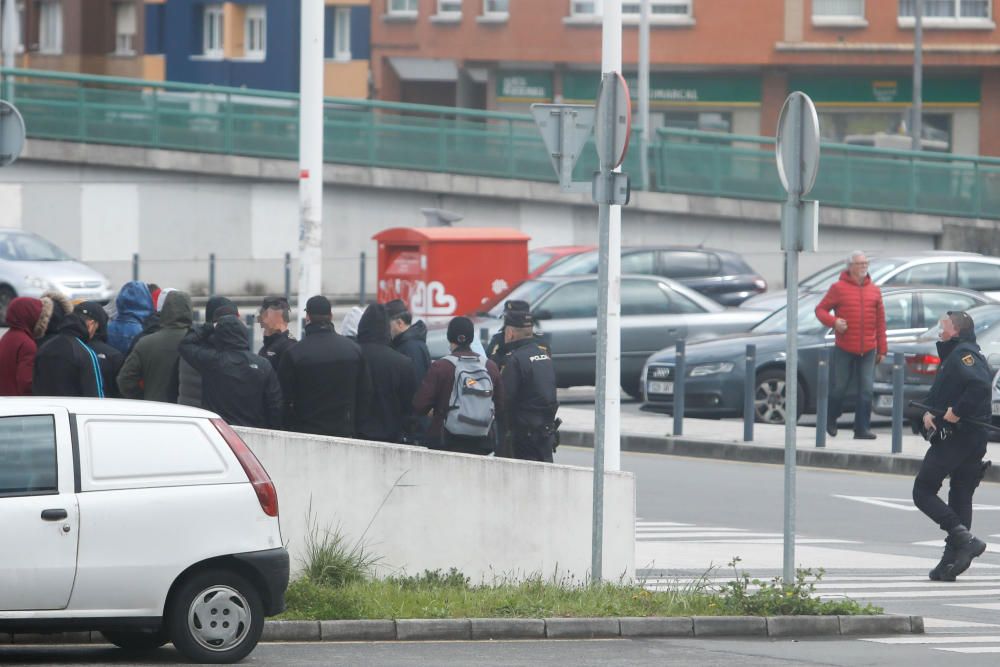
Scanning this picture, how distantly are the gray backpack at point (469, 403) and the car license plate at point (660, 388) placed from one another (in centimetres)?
824

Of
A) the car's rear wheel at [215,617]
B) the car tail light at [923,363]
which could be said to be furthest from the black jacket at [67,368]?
the car tail light at [923,363]

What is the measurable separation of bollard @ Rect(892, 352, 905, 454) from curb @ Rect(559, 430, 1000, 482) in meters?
0.20

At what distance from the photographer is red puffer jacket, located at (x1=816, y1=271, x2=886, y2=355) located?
59.8 ft

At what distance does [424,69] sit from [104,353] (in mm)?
42565

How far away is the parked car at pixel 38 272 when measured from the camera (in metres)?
29.2

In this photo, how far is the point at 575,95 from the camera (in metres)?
51.0

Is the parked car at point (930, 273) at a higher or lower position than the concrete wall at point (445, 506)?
higher

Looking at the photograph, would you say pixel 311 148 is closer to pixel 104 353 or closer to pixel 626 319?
pixel 104 353

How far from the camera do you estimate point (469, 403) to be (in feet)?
39.4

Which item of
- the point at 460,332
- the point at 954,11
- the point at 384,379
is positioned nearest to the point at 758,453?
the point at 460,332

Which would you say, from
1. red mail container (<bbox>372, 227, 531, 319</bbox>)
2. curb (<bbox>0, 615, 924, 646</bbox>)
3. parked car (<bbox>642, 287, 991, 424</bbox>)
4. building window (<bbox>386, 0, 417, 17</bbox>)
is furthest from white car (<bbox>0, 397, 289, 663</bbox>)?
building window (<bbox>386, 0, 417, 17</bbox>)

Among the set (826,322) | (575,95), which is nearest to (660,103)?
(575,95)

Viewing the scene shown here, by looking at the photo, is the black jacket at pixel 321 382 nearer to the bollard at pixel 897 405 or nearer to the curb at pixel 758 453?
the curb at pixel 758 453

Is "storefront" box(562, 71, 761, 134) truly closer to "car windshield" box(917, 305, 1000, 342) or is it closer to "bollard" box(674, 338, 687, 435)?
"car windshield" box(917, 305, 1000, 342)
